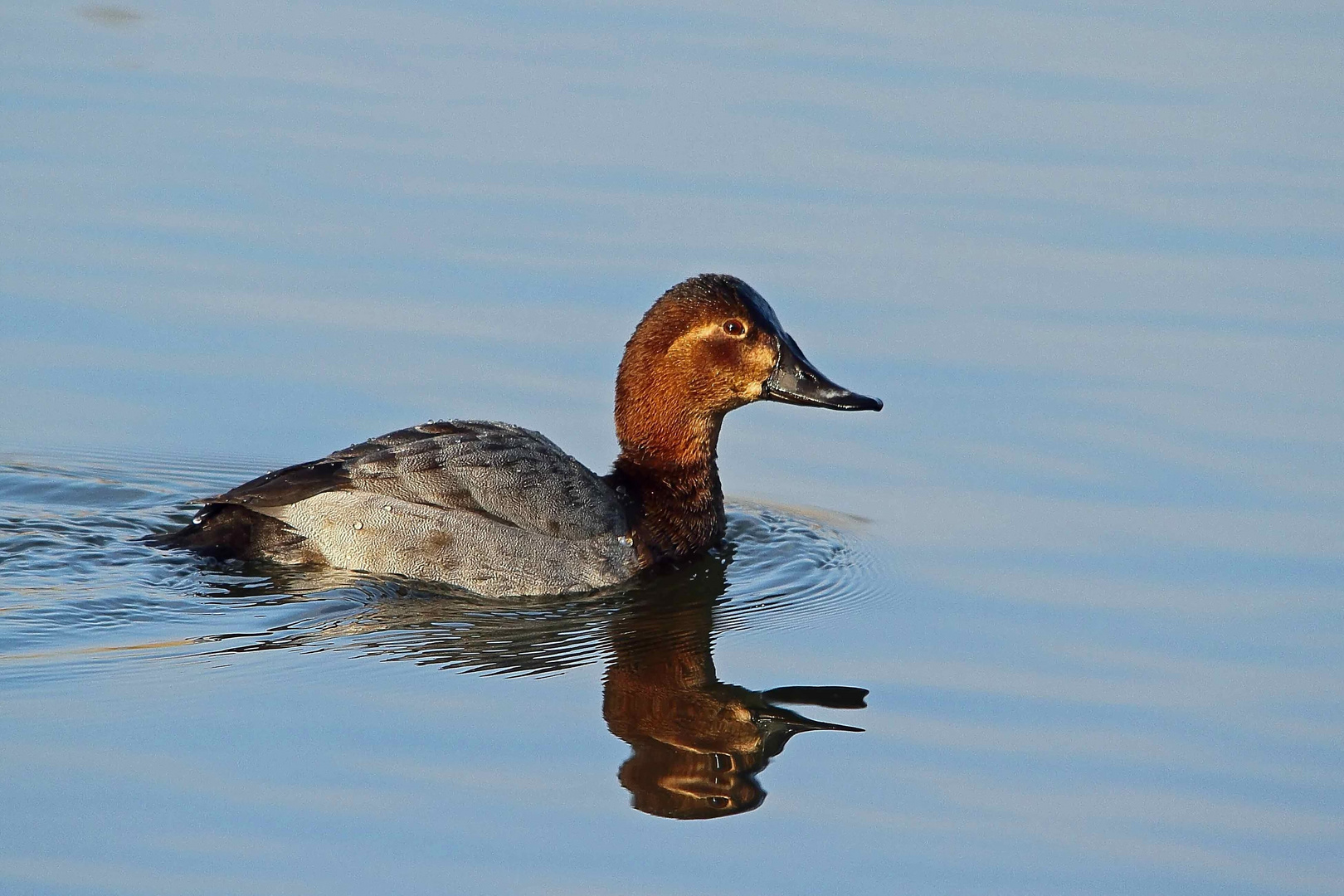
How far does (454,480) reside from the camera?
28.2 ft

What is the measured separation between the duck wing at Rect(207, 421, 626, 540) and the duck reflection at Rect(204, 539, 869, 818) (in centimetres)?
37

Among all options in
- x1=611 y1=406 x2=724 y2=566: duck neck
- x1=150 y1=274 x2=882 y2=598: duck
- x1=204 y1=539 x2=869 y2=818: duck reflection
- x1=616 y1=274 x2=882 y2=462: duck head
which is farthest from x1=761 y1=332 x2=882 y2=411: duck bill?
x1=204 y1=539 x2=869 y2=818: duck reflection

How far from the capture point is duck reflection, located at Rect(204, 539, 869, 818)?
266 inches

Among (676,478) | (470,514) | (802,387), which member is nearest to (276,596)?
(470,514)

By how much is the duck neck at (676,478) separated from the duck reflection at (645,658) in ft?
0.61

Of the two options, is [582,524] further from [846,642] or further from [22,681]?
[22,681]

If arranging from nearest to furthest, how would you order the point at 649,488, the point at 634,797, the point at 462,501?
the point at 634,797 → the point at 462,501 → the point at 649,488

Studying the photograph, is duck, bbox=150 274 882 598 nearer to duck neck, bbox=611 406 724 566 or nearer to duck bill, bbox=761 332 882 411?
duck neck, bbox=611 406 724 566

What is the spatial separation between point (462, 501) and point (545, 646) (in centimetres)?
97

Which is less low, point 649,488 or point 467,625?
point 649,488

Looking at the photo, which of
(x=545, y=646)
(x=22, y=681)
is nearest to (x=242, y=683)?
(x=22, y=681)

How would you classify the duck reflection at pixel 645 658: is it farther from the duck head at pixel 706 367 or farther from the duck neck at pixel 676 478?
the duck head at pixel 706 367

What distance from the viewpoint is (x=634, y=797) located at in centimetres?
650

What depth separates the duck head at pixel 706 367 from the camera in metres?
9.28
